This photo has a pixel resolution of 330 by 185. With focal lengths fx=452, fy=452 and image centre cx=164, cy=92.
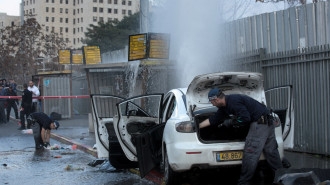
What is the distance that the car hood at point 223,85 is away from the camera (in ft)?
21.4

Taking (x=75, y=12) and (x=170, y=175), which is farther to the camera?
(x=75, y=12)

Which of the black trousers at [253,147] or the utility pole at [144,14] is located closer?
the black trousers at [253,147]

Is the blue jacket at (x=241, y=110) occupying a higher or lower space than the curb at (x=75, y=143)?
higher

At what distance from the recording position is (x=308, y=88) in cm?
884

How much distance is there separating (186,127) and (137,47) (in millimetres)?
8448

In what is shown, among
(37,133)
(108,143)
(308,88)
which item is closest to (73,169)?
(108,143)

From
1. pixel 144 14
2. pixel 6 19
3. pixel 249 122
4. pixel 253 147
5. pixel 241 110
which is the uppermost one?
pixel 6 19

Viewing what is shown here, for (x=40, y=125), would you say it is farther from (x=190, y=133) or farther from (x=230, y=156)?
(x=230, y=156)

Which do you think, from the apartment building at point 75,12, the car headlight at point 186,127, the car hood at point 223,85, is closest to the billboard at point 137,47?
the car hood at point 223,85

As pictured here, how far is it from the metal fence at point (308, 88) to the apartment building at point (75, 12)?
128523mm

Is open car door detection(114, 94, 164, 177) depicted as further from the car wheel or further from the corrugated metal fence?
the corrugated metal fence

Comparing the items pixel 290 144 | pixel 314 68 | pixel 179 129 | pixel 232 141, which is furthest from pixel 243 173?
pixel 314 68

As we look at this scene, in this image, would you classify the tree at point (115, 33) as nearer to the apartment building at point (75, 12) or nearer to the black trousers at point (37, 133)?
the black trousers at point (37, 133)

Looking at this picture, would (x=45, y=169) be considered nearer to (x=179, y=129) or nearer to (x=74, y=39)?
(x=179, y=129)
